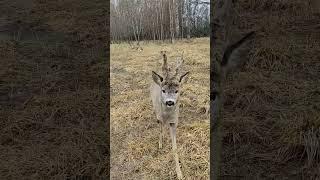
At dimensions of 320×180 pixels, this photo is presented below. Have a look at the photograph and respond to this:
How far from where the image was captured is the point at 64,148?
3727 mm

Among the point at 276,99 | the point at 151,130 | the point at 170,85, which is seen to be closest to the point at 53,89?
the point at 151,130

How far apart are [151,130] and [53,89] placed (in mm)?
2172

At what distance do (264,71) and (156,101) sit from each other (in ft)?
8.57

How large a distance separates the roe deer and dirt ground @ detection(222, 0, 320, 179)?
84 centimetres

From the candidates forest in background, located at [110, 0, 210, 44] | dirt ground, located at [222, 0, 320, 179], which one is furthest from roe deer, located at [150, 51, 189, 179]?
dirt ground, located at [222, 0, 320, 179]

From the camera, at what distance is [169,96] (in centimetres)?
240

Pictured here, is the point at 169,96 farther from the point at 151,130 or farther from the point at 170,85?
the point at 151,130

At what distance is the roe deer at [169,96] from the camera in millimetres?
2369

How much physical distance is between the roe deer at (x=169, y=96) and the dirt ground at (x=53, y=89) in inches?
34.9

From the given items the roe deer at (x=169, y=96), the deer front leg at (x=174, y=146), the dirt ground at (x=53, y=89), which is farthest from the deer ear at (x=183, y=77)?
the dirt ground at (x=53, y=89)

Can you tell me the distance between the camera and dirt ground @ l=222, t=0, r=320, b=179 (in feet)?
11.3

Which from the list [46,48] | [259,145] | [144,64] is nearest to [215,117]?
[259,145]

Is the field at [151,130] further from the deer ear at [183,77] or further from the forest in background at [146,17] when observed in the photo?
the deer ear at [183,77]

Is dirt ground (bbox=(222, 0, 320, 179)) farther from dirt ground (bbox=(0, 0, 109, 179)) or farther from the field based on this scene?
dirt ground (bbox=(0, 0, 109, 179))
